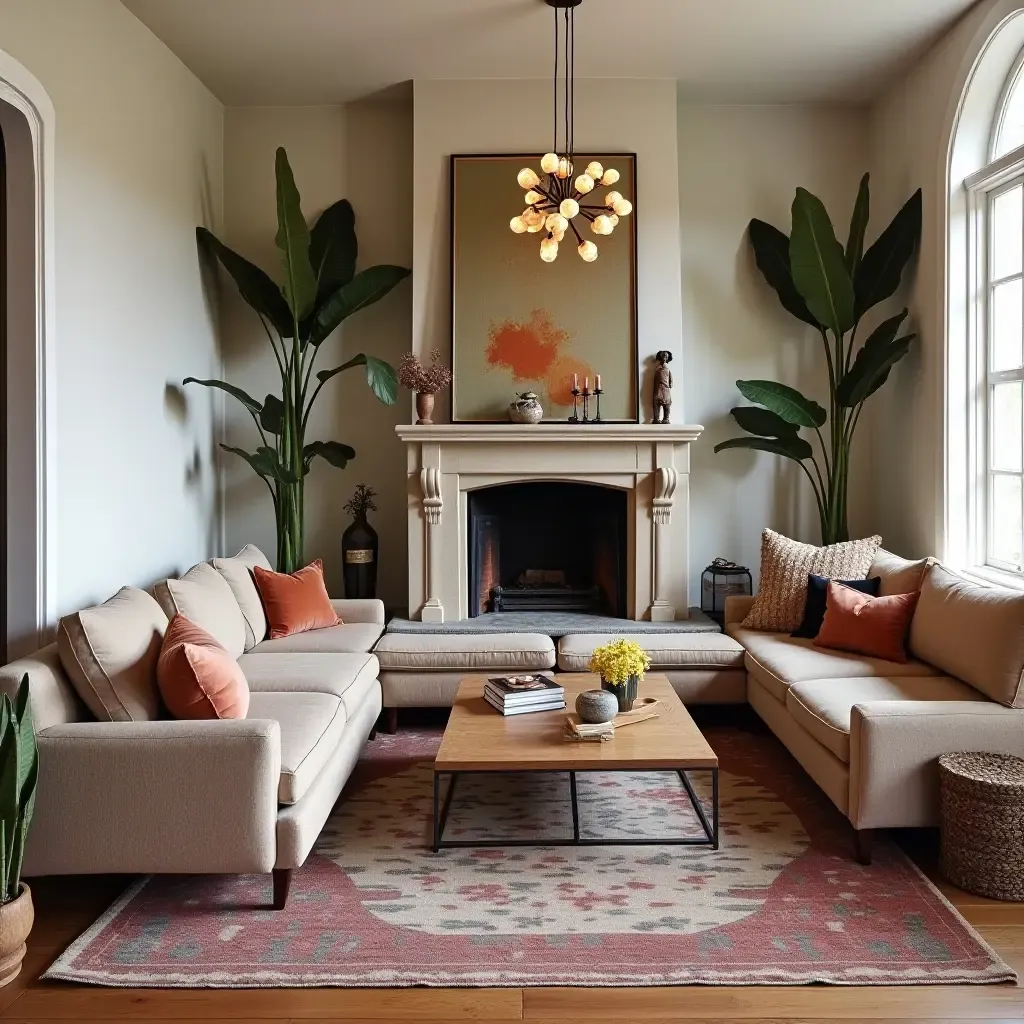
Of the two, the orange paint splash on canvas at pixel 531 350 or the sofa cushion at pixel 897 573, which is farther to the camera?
the orange paint splash on canvas at pixel 531 350

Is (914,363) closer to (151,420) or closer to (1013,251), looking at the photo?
(1013,251)

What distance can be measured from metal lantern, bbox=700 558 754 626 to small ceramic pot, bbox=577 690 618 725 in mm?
2262

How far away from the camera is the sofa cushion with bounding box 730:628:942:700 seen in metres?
3.97

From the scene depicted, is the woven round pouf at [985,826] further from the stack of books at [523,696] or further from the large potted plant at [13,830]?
the large potted plant at [13,830]

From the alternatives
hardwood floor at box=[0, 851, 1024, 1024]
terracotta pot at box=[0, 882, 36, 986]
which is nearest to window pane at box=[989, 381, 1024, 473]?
hardwood floor at box=[0, 851, 1024, 1024]

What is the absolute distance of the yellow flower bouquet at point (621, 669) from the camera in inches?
139

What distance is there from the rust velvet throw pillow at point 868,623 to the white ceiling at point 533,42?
2706mm

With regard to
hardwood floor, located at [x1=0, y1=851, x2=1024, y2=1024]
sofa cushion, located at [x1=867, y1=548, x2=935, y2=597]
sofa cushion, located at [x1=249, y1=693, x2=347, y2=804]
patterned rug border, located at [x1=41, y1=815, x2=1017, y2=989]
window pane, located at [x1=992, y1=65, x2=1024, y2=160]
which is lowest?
hardwood floor, located at [x1=0, y1=851, x2=1024, y2=1024]

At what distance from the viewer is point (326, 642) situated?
14.9ft

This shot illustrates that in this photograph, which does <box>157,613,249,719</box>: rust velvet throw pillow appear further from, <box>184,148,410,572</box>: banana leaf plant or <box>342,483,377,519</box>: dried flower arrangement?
<box>342,483,377,519</box>: dried flower arrangement

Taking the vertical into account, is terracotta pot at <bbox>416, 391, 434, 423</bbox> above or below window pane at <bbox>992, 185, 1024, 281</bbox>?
below

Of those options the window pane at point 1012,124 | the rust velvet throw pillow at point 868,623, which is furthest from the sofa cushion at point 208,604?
A: the window pane at point 1012,124

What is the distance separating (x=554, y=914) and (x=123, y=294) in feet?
10.3

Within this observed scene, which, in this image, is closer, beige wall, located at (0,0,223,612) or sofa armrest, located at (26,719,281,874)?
sofa armrest, located at (26,719,281,874)
